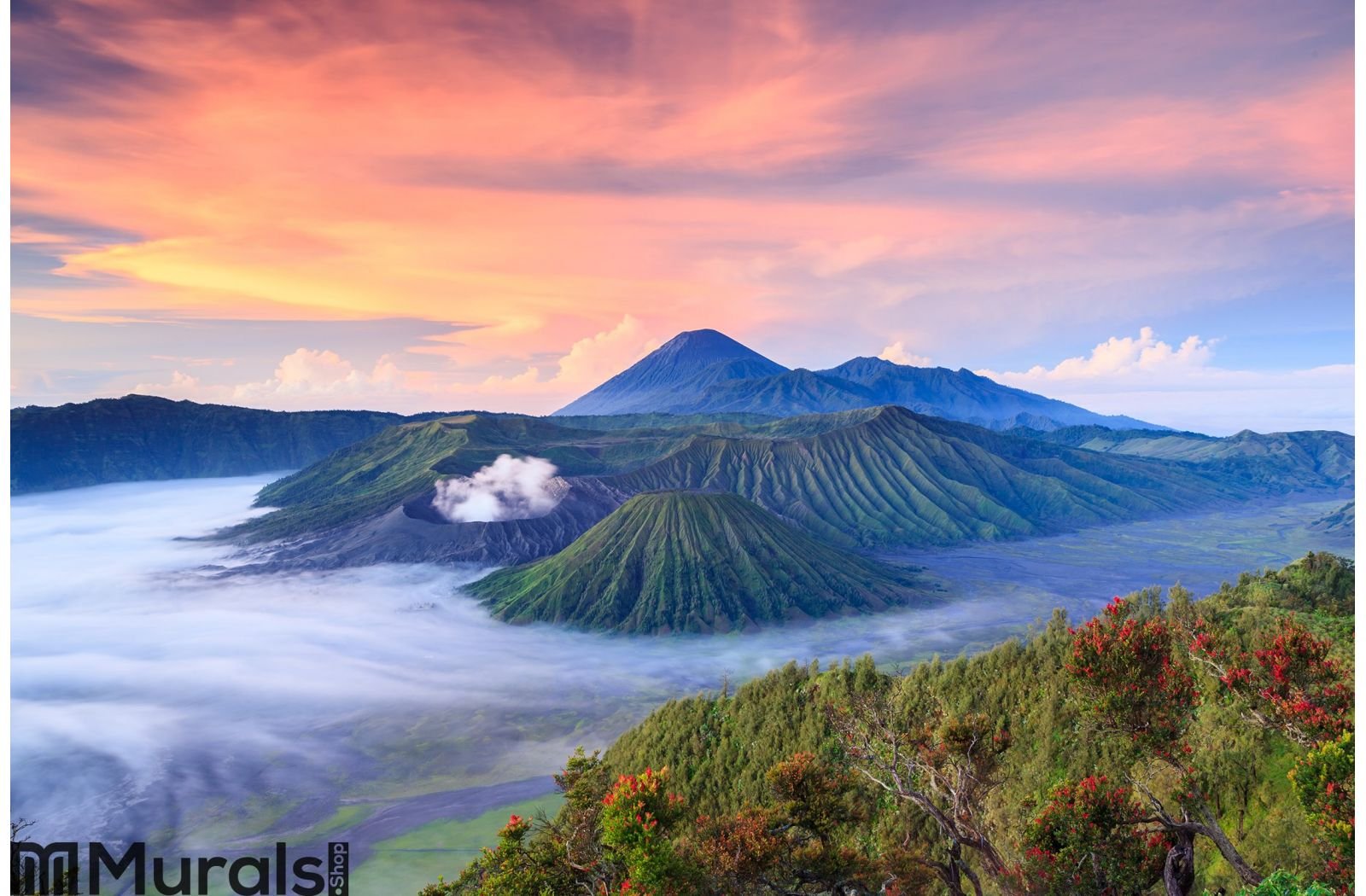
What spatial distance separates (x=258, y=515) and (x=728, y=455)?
96.7m

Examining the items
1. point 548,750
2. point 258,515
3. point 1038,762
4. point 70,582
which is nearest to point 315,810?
point 548,750

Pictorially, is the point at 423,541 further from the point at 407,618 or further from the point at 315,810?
the point at 315,810

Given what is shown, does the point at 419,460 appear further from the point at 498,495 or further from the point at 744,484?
the point at 744,484

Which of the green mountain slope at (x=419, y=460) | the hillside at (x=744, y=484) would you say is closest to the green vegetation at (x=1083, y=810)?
the hillside at (x=744, y=484)

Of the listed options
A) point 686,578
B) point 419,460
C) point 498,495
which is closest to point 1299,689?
point 686,578

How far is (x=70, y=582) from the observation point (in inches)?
4473

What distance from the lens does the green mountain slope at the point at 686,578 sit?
88125 mm

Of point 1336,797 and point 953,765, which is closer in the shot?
point 1336,797

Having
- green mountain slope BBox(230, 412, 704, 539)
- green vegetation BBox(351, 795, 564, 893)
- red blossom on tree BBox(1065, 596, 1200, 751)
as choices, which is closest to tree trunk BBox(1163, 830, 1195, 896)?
red blossom on tree BBox(1065, 596, 1200, 751)

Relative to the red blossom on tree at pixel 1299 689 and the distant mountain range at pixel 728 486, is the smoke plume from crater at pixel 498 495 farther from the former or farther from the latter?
the red blossom on tree at pixel 1299 689

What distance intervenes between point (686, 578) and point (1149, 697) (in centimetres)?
8058

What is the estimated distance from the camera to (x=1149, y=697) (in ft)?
41.9

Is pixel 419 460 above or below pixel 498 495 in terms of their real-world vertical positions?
above

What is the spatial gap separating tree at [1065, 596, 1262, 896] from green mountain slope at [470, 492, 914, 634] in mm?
74657
